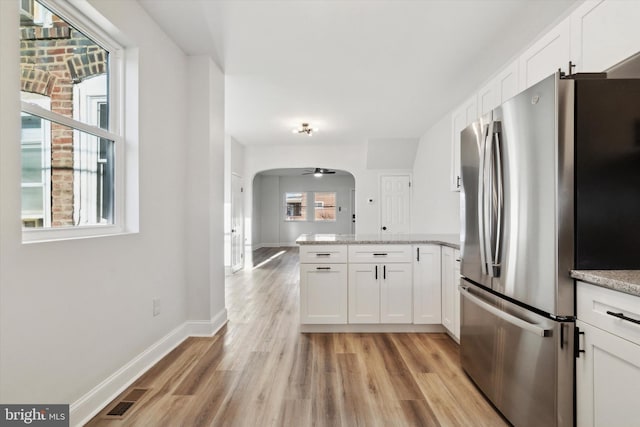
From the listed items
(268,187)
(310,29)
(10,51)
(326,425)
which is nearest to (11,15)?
(10,51)

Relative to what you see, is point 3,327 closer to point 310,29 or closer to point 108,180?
point 108,180

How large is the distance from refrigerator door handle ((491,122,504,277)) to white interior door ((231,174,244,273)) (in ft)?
16.3

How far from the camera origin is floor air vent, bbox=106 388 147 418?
1.73 m

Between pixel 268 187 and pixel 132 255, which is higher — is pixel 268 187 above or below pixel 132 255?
above

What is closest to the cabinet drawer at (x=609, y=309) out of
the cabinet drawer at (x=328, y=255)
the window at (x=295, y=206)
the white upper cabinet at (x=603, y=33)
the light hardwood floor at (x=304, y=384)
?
the light hardwood floor at (x=304, y=384)

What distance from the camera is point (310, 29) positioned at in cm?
248

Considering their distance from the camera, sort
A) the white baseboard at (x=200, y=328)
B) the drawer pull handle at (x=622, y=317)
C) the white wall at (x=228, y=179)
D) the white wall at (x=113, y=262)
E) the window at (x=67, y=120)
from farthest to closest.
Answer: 1. the white wall at (x=228, y=179)
2. the white baseboard at (x=200, y=328)
3. the window at (x=67, y=120)
4. the white wall at (x=113, y=262)
5. the drawer pull handle at (x=622, y=317)

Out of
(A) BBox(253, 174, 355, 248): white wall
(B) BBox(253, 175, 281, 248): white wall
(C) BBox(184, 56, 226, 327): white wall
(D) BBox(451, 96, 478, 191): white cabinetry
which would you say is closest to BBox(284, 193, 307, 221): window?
(A) BBox(253, 174, 355, 248): white wall

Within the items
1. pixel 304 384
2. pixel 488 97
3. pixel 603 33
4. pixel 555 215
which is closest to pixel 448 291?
pixel 304 384

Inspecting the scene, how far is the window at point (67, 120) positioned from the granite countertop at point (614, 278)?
2496mm

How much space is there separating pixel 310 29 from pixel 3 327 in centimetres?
261

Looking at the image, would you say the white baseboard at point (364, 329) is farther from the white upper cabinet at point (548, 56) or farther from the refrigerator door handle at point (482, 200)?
the white upper cabinet at point (548, 56)

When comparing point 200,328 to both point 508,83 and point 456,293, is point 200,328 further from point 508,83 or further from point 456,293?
point 508,83

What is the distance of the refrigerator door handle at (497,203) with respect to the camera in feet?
5.43
